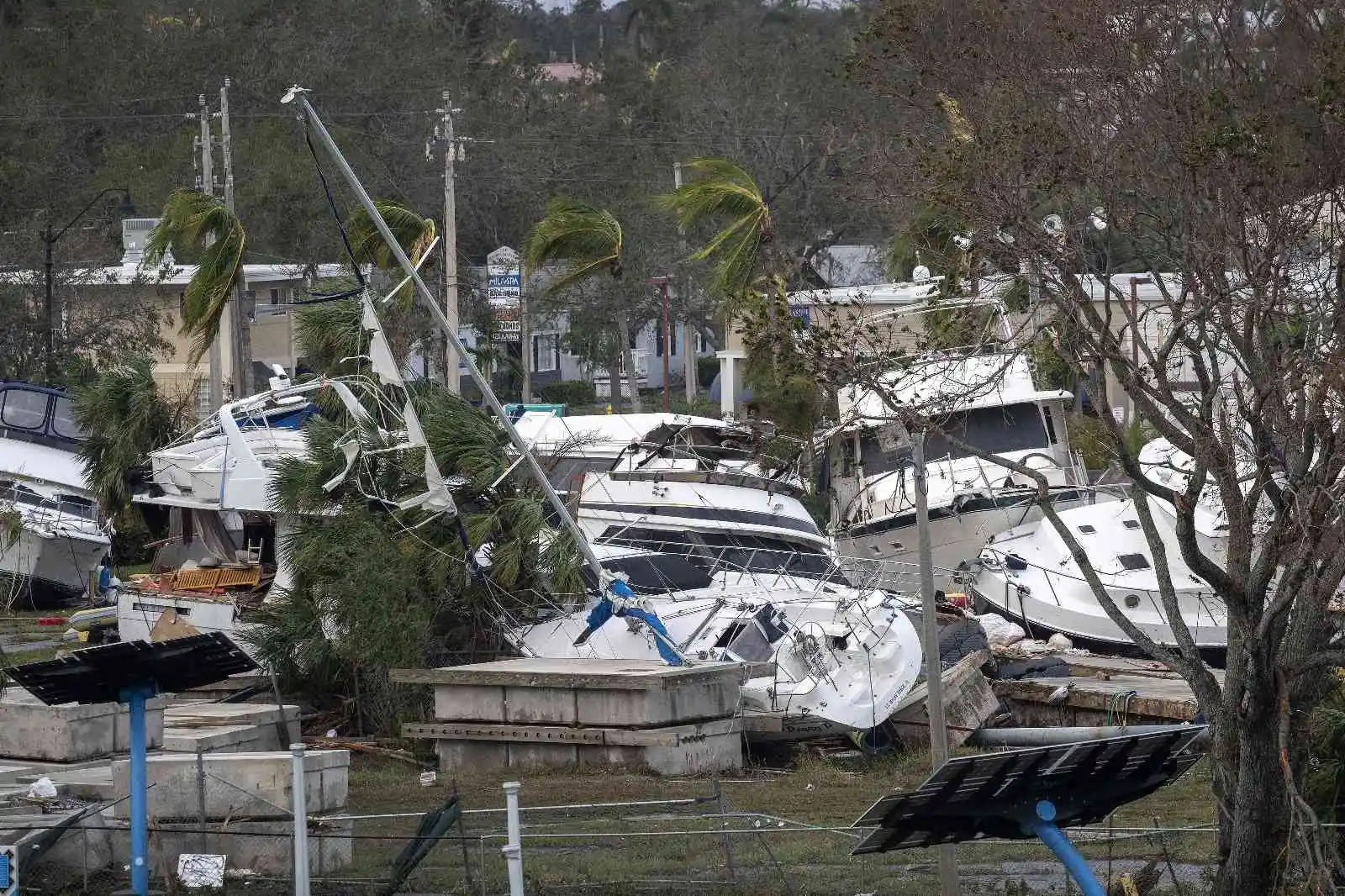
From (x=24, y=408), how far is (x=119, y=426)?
4.99 meters

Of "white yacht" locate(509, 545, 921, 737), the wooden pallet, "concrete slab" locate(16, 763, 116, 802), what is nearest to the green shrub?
the wooden pallet

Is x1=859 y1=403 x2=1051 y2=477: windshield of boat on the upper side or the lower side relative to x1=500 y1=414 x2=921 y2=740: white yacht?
upper

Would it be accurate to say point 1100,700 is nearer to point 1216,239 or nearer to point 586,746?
point 586,746

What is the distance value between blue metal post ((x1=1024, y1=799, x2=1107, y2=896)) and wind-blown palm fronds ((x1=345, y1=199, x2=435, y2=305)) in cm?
1336

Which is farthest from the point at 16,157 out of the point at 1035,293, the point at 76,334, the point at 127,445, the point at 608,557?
the point at 1035,293

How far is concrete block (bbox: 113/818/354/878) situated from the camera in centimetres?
1231

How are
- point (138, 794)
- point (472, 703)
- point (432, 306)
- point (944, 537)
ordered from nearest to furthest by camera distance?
point (138, 794), point (432, 306), point (472, 703), point (944, 537)

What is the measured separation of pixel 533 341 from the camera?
65.6 metres

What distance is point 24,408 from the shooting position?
31.0m

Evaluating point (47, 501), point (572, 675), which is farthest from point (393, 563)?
point (47, 501)

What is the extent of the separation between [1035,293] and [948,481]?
14.4 m

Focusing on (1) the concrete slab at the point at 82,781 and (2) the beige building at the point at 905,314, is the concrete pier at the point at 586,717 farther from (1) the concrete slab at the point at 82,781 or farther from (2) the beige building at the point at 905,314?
(1) the concrete slab at the point at 82,781

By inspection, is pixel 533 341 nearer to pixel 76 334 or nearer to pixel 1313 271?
pixel 76 334

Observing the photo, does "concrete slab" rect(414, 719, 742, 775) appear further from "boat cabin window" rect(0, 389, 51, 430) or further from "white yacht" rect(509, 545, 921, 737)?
"boat cabin window" rect(0, 389, 51, 430)
